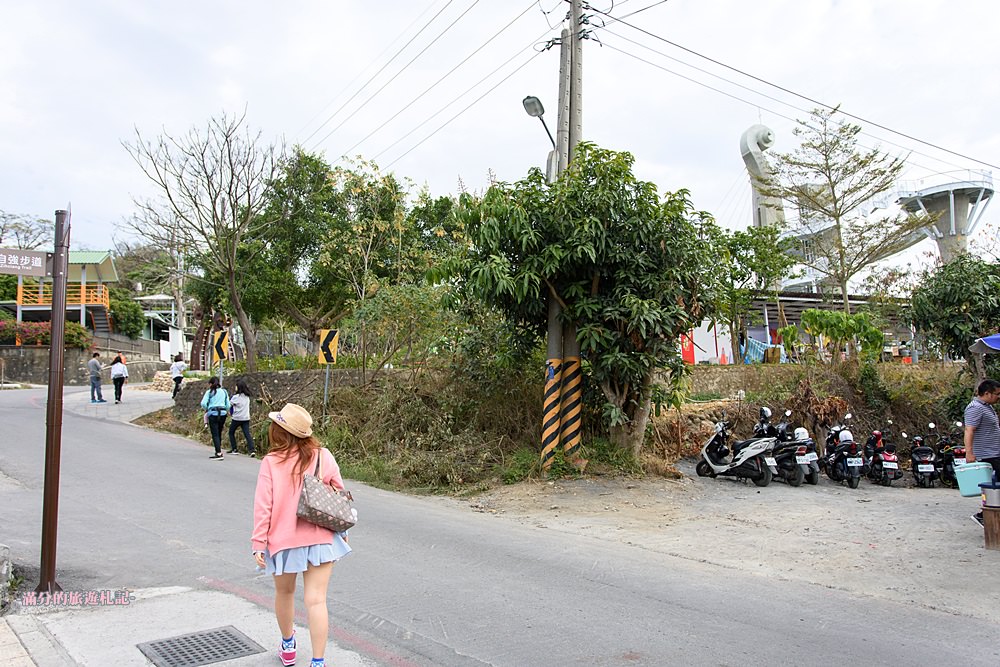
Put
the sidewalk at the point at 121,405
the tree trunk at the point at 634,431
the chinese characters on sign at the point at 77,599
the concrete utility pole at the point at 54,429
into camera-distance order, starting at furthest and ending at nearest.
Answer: the sidewalk at the point at 121,405 → the tree trunk at the point at 634,431 → the concrete utility pole at the point at 54,429 → the chinese characters on sign at the point at 77,599

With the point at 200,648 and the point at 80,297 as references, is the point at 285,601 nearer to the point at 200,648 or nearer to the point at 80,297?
the point at 200,648

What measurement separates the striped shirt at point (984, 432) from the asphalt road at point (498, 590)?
2918 millimetres

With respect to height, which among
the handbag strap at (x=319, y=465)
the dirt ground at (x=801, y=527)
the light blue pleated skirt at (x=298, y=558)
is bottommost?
the dirt ground at (x=801, y=527)

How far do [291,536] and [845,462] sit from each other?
10866 millimetres

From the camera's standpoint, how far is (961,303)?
1262 centimetres

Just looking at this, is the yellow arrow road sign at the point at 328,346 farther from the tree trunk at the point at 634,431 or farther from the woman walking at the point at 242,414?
the tree trunk at the point at 634,431

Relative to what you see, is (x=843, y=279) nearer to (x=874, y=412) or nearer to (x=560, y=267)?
(x=874, y=412)

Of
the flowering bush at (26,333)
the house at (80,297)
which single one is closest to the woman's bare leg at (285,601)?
the flowering bush at (26,333)

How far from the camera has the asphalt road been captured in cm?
459

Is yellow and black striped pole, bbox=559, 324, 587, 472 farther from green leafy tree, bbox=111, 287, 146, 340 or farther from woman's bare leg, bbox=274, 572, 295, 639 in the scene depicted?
green leafy tree, bbox=111, 287, 146, 340

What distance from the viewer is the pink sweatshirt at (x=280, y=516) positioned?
13.2ft

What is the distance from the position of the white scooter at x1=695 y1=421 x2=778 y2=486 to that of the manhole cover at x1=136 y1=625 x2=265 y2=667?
912 cm

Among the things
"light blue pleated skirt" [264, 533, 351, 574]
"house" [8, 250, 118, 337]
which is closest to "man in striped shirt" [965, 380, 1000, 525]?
"light blue pleated skirt" [264, 533, 351, 574]

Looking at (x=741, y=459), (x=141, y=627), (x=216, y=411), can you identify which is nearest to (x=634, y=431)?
(x=741, y=459)
